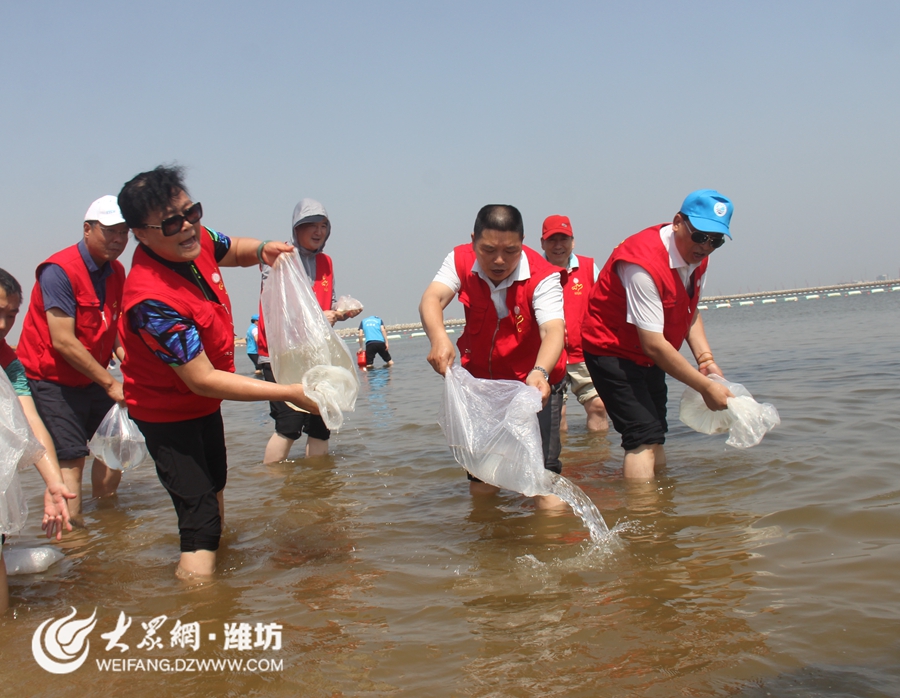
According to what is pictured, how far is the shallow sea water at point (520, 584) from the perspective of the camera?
2240mm

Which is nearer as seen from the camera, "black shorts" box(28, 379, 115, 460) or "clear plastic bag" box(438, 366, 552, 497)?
"clear plastic bag" box(438, 366, 552, 497)

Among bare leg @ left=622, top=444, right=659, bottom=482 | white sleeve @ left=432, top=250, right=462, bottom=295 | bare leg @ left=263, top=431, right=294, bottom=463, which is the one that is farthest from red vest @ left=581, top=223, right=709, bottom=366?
bare leg @ left=263, top=431, right=294, bottom=463

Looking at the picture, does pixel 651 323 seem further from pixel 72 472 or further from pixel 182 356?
pixel 72 472

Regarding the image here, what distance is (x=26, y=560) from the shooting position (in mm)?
3510

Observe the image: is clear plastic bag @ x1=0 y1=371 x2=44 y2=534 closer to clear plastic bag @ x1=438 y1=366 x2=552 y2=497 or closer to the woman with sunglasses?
the woman with sunglasses

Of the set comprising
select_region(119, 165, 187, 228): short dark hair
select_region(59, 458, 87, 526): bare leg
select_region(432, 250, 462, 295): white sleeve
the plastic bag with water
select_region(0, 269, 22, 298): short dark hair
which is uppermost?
select_region(119, 165, 187, 228): short dark hair

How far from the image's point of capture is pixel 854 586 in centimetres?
264

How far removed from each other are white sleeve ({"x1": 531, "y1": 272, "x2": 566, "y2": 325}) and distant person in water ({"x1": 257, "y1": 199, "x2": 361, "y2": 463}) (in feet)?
4.94

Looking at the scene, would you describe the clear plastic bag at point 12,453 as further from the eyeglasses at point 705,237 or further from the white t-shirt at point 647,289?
the eyeglasses at point 705,237

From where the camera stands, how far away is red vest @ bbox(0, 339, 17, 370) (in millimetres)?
3436

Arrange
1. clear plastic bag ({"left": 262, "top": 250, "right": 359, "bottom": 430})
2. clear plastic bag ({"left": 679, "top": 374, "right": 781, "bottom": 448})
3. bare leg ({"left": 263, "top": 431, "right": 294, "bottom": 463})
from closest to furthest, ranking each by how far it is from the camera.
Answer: clear plastic bag ({"left": 262, "top": 250, "right": 359, "bottom": 430}), clear plastic bag ({"left": 679, "top": 374, "right": 781, "bottom": 448}), bare leg ({"left": 263, "top": 431, "right": 294, "bottom": 463})

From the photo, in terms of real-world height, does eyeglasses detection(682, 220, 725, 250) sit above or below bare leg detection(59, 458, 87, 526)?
above

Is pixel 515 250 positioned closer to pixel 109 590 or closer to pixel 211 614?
pixel 211 614

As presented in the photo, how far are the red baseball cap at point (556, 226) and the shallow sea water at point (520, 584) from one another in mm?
1920
